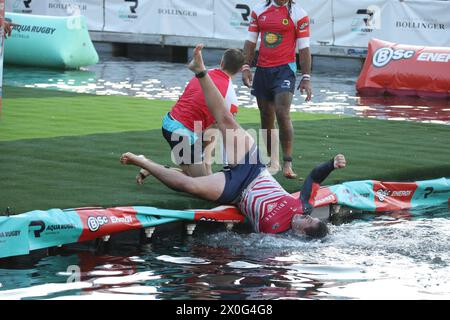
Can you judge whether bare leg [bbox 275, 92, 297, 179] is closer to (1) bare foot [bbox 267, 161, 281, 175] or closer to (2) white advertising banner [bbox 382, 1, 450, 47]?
(1) bare foot [bbox 267, 161, 281, 175]

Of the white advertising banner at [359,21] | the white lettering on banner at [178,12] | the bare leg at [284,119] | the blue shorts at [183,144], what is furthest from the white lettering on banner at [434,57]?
the blue shorts at [183,144]

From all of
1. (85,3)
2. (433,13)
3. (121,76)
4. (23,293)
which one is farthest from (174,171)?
(85,3)

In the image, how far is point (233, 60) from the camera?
949 cm

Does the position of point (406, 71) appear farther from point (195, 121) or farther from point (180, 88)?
point (195, 121)

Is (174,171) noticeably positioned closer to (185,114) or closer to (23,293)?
(185,114)

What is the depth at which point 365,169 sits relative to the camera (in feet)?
35.6

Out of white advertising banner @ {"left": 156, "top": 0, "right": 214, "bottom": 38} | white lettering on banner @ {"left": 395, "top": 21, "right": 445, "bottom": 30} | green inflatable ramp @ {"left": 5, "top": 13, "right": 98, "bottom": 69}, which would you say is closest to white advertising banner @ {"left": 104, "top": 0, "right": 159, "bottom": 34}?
white advertising banner @ {"left": 156, "top": 0, "right": 214, "bottom": 38}

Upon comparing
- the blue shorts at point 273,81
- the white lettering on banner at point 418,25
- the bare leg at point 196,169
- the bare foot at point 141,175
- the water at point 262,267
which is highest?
the white lettering on banner at point 418,25

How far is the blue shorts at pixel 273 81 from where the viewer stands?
10.6 meters

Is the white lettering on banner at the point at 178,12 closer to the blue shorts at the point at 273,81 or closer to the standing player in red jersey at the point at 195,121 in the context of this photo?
the blue shorts at the point at 273,81

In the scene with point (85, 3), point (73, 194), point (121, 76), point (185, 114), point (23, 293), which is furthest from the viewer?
point (85, 3)

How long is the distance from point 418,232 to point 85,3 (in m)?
21.1

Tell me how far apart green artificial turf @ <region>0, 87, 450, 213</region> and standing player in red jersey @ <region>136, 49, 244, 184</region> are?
35 centimetres

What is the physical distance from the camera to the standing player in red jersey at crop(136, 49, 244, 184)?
31.1 feet
